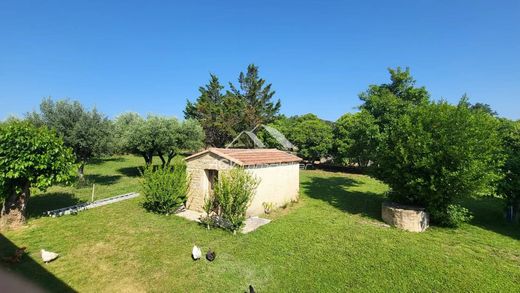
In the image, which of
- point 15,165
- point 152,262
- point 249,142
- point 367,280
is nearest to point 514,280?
point 367,280

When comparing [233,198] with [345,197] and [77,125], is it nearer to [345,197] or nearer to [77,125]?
[345,197]

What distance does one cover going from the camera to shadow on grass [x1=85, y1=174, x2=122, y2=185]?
1994 centimetres

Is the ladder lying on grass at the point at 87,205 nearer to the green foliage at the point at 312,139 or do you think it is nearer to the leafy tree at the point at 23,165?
the leafy tree at the point at 23,165

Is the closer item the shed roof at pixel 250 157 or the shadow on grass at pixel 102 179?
the shed roof at pixel 250 157

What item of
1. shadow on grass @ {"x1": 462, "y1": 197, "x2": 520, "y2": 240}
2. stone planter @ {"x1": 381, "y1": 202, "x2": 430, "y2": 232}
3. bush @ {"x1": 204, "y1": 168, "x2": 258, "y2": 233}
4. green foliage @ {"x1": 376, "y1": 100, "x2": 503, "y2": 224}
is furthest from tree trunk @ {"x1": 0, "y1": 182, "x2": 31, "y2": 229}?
shadow on grass @ {"x1": 462, "y1": 197, "x2": 520, "y2": 240}

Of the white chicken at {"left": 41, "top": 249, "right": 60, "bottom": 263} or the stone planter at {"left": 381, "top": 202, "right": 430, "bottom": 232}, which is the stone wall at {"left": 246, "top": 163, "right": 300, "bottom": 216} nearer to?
the stone planter at {"left": 381, "top": 202, "right": 430, "bottom": 232}

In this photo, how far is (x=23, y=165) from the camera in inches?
369

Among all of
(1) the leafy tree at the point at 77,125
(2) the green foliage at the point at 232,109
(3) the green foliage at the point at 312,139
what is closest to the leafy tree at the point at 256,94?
(2) the green foliage at the point at 232,109

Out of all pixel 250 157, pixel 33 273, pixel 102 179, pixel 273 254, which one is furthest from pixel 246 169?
pixel 102 179

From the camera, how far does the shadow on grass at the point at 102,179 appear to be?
1994 centimetres

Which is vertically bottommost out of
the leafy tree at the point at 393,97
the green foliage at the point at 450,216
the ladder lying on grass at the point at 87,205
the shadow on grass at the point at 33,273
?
the shadow on grass at the point at 33,273

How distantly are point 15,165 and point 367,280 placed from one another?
12537mm

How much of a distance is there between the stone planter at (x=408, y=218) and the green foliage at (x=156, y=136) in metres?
15.9

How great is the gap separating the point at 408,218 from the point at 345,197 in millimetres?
6329
